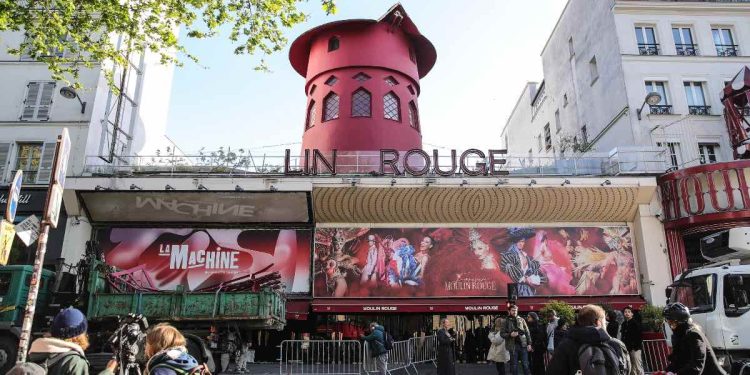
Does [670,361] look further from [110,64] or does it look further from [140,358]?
[110,64]

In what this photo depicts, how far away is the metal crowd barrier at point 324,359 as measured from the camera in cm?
1298

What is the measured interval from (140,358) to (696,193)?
17.0 meters

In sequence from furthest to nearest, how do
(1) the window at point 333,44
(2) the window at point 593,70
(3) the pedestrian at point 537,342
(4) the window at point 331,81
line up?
(2) the window at point 593,70 → (1) the window at point 333,44 → (4) the window at point 331,81 → (3) the pedestrian at point 537,342

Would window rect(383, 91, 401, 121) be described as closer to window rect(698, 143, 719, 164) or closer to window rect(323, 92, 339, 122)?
window rect(323, 92, 339, 122)

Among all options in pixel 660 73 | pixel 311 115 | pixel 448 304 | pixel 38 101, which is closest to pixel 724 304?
pixel 448 304

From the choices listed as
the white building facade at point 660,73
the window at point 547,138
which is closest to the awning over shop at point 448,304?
the white building facade at point 660,73

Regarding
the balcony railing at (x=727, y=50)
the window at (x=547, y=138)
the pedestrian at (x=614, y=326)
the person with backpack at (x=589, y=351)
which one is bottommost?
the person with backpack at (x=589, y=351)

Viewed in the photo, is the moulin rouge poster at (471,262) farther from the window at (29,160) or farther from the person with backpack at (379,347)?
the window at (29,160)

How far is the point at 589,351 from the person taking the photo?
433cm

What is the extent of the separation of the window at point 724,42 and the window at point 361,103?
1372 centimetres

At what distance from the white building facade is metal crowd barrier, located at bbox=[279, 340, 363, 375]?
11899 mm

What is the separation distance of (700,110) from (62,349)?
22.8 m

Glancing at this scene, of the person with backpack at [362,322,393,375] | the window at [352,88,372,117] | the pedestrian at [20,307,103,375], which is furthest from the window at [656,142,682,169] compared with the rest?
the pedestrian at [20,307,103,375]

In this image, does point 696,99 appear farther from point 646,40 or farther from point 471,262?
point 471,262
